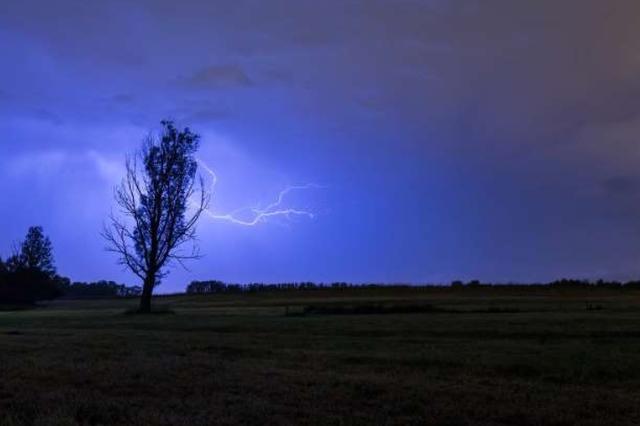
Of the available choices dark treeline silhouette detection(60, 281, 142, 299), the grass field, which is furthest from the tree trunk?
dark treeline silhouette detection(60, 281, 142, 299)

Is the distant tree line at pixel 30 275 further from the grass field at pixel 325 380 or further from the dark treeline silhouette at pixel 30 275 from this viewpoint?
the grass field at pixel 325 380

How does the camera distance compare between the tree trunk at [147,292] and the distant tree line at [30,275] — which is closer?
the tree trunk at [147,292]

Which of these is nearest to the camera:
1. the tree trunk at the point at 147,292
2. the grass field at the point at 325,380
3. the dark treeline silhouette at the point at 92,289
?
the grass field at the point at 325,380

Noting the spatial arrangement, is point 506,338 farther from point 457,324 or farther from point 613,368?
point 613,368

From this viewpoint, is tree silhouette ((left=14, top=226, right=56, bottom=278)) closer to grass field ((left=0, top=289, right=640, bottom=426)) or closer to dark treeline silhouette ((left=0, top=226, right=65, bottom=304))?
dark treeline silhouette ((left=0, top=226, right=65, bottom=304))

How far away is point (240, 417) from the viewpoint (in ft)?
34.6

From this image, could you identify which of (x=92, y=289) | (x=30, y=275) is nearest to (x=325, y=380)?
(x=30, y=275)

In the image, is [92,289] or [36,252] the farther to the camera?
[92,289]

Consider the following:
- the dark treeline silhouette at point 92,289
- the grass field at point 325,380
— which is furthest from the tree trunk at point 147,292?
the dark treeline silhouette at point 92,289

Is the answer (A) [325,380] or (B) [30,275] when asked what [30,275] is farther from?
(A) [325,380]

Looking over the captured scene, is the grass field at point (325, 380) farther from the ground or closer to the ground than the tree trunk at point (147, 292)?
closer to the ground

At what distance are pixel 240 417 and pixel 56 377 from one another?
6037mm

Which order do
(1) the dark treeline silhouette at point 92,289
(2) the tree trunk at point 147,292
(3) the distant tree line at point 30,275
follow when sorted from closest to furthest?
1. (2) the tree trunk at point 147,292
2. (3) the distant tree line at point 30,275
3. (1) the dark treeline silhouette at point 92,289

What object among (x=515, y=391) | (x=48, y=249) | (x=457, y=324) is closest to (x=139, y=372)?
(x=515, y=391)
